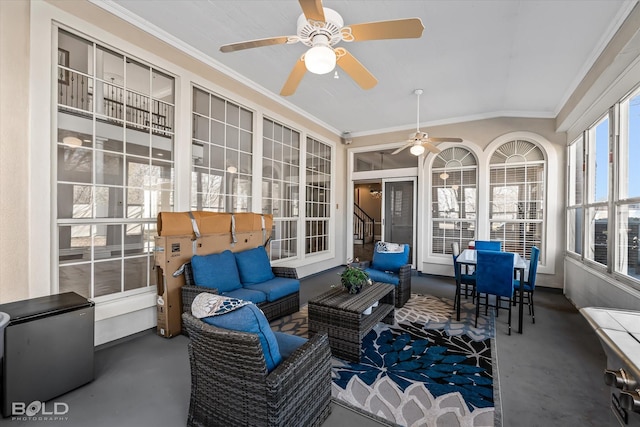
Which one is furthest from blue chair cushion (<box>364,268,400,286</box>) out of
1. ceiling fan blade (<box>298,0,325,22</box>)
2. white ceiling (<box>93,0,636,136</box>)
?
ceiling fan blade (<box>298,0,325,22</box>)

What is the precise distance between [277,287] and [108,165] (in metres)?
2.26

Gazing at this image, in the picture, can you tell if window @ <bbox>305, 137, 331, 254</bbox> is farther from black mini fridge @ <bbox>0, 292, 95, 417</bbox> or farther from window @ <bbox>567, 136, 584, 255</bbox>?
window @ <bbox>567, 136, 584, 255</bbox>

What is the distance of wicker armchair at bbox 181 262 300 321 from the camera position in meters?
2.84

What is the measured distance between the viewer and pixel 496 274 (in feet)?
10.5

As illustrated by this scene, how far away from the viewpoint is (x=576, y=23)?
106 inches

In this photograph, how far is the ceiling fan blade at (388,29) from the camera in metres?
1.75

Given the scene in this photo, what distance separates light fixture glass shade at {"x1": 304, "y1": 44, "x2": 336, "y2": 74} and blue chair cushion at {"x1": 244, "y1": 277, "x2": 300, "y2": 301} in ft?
7.94

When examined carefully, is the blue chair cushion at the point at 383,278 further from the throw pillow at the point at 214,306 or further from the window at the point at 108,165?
the window at the point at 108,165

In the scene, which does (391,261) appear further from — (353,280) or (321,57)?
(321,57)

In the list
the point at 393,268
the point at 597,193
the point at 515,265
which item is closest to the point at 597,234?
the point at 597,193

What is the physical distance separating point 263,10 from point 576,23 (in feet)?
10.1

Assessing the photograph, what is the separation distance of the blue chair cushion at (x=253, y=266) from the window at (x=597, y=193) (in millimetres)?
4193

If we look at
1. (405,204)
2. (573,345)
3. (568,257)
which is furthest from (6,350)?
(568,257)

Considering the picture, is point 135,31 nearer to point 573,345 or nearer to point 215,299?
point 215,299
